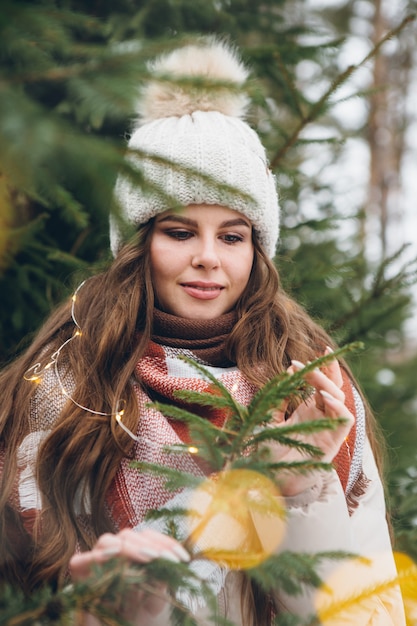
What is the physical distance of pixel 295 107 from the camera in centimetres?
282

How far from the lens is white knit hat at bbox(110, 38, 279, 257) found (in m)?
2.37

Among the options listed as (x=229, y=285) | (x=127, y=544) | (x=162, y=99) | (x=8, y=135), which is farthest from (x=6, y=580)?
(x=162, y=99)

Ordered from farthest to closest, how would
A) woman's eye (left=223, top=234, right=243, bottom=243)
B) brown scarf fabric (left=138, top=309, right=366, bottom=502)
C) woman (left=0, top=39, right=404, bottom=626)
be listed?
woman's eye (left=223, top=234, right=243, bottom=243), brown scarf fabric (left=138, top=309, right=366, bottom=502), woman (left=0, top=39, right=404, bottom=626)

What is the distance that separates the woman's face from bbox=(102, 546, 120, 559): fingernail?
4.06 ft

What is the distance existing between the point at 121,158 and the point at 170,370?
56.2 inches

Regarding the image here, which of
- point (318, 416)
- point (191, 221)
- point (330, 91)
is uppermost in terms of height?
point (330, 91)

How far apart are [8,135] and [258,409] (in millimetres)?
708

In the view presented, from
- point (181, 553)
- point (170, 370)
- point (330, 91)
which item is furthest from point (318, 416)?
point (330, 91)

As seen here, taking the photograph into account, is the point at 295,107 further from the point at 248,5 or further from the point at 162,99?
the point at 248,5

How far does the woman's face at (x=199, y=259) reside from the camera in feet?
7.64

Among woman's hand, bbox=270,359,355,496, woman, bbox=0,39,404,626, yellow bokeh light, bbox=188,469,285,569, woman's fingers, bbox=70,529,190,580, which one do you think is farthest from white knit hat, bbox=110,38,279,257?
woman's fingers, bbox=70,529,190,580

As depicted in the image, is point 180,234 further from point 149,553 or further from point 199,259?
point 149,553

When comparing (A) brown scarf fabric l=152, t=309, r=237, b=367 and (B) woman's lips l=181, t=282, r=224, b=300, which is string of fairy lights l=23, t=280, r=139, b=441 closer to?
(A) brown scarf fabric l=152, t=309, r=237, b=367

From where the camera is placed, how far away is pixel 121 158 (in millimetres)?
915
